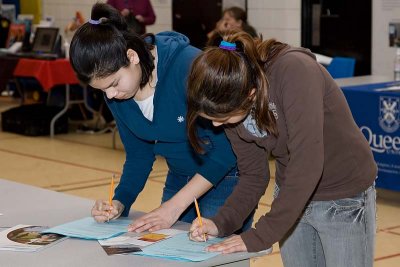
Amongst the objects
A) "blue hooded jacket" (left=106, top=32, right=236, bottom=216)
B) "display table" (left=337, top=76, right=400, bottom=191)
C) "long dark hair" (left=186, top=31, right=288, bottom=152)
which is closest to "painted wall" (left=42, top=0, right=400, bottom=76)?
"display table" (left=337, top=76, right=400, bottom=191)

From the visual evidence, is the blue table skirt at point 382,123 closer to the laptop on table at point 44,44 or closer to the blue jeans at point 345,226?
the blue jeans at point 345,226

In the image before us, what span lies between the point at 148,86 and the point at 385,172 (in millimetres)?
2998

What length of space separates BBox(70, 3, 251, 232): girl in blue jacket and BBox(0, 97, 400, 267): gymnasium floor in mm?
1475

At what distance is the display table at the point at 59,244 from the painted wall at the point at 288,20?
5.50 m

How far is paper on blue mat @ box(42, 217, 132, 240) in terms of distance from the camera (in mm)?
2395

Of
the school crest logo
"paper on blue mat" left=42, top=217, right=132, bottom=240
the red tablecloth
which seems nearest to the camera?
"paper on blue mat" left=42, top=217, right=132, bottom=240

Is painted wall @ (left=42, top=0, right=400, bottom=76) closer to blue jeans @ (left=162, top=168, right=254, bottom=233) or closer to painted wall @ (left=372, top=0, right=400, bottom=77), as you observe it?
painted wall @ (left=372, top=0, right=400, bottom=77)

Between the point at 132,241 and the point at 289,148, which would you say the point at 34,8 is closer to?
the point at 132,241

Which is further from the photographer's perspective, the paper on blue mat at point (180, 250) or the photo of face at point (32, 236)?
the photo of face at point (32, 236)

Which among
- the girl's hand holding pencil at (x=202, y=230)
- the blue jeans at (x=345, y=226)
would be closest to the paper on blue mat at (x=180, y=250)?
the girl's hand holding pencil at (x=202, y=230)

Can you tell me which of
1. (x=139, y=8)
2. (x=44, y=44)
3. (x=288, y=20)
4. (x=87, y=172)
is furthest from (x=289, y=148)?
(x=139, y=8)

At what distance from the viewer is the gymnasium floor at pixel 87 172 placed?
452 cm

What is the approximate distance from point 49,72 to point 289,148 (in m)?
5.93

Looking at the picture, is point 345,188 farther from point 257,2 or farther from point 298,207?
point 257,2
